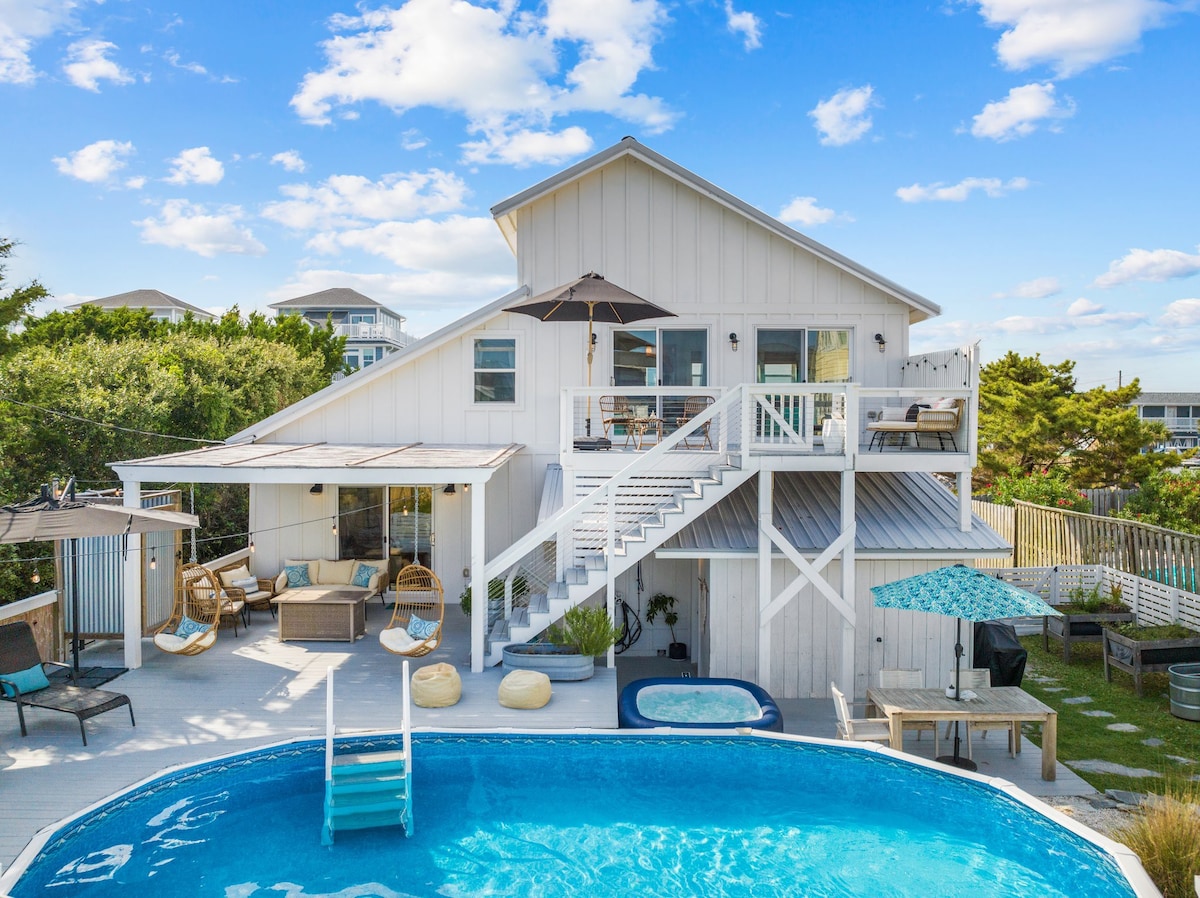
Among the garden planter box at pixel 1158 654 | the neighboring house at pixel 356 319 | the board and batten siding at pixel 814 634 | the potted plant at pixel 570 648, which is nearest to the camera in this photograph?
the potted plant at pixel 570 648

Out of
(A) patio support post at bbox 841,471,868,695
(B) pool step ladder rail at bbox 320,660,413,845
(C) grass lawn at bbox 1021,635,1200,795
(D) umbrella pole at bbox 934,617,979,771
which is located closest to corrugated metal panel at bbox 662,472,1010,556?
(A) patio support post at bbox 841,471,868,695

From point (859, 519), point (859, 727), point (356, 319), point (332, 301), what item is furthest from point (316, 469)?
point (332, 301)

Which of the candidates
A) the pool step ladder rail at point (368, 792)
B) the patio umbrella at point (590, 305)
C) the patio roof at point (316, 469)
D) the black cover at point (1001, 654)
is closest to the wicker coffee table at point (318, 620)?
the patio roof at point (316, 469)

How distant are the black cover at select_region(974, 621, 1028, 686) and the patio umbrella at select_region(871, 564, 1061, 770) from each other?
72.1 inches

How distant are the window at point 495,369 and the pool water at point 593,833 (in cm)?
687

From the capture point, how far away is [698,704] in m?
10.1

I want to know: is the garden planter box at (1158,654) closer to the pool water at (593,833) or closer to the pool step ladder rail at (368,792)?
the pool water at (593,833)

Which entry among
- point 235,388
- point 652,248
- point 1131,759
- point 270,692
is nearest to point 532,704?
point 270,692

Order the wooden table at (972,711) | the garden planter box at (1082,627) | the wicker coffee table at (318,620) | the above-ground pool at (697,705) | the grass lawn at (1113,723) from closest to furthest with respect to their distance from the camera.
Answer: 1. the wooden table at (972,711)
2. the grass lawn at (1113,723)
3. the above-ground pool at (697,705)
4. the wicker coffee table at (318,620)
5. the garden planter box at (1082,627)

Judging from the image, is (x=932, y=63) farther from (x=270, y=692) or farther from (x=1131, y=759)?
(x=270, y=692)

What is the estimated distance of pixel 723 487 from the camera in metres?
11.0

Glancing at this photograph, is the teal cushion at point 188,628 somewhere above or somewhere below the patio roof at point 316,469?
below

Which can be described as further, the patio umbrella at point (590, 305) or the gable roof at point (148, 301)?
the gable roof at point (148, 301)

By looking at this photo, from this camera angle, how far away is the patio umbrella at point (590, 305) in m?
11.3
